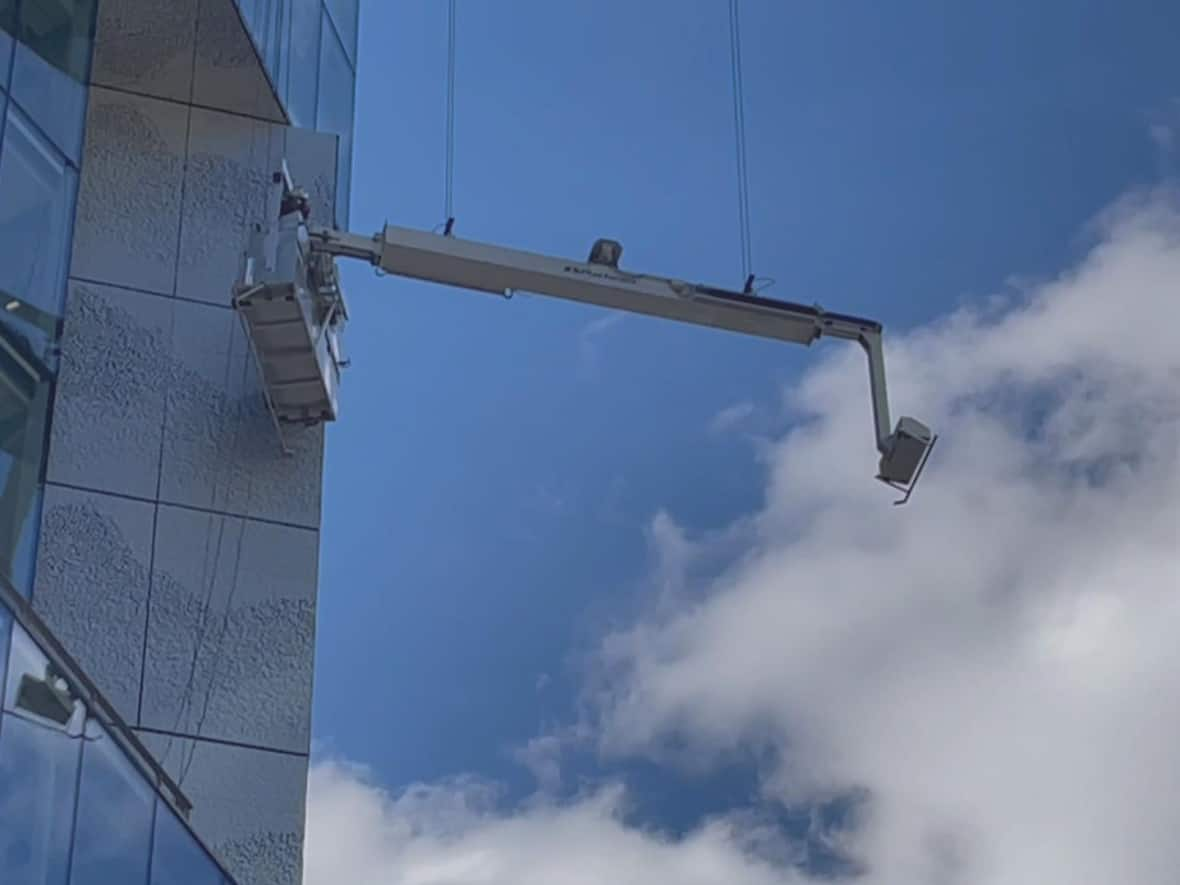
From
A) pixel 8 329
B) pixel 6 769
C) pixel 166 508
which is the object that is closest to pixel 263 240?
pixel 166 508

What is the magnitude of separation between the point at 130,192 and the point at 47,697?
12.3m

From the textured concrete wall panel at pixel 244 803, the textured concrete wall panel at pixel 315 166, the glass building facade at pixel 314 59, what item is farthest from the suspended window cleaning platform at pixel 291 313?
the textured concrete wall panel at pixel 244 803

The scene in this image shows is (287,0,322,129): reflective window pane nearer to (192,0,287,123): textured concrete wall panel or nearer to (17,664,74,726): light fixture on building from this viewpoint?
(192,0,287,123): textured concrete wall panel

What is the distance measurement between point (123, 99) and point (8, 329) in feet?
27.9

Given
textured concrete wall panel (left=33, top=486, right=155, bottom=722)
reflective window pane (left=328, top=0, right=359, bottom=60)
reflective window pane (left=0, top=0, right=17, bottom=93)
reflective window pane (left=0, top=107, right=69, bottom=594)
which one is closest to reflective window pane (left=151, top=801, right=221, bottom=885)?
reflective window pane (left=0, top=107, right=69, bottom=594)

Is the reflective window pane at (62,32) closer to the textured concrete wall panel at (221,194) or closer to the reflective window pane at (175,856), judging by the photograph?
the textured concrete wall panel at (221,194)

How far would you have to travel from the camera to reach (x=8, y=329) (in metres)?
18.1

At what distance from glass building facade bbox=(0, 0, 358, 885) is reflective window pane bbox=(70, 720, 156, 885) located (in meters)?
1.33

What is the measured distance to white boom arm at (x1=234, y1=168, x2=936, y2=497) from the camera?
78.2ft

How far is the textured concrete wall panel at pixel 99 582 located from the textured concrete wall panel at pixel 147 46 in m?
5.92

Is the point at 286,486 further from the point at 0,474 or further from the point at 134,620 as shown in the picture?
the point at 0,474

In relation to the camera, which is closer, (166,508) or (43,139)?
(43,139)

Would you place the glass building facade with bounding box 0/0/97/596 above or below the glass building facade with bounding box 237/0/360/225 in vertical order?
below

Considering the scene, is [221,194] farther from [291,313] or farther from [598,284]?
[598,284]
